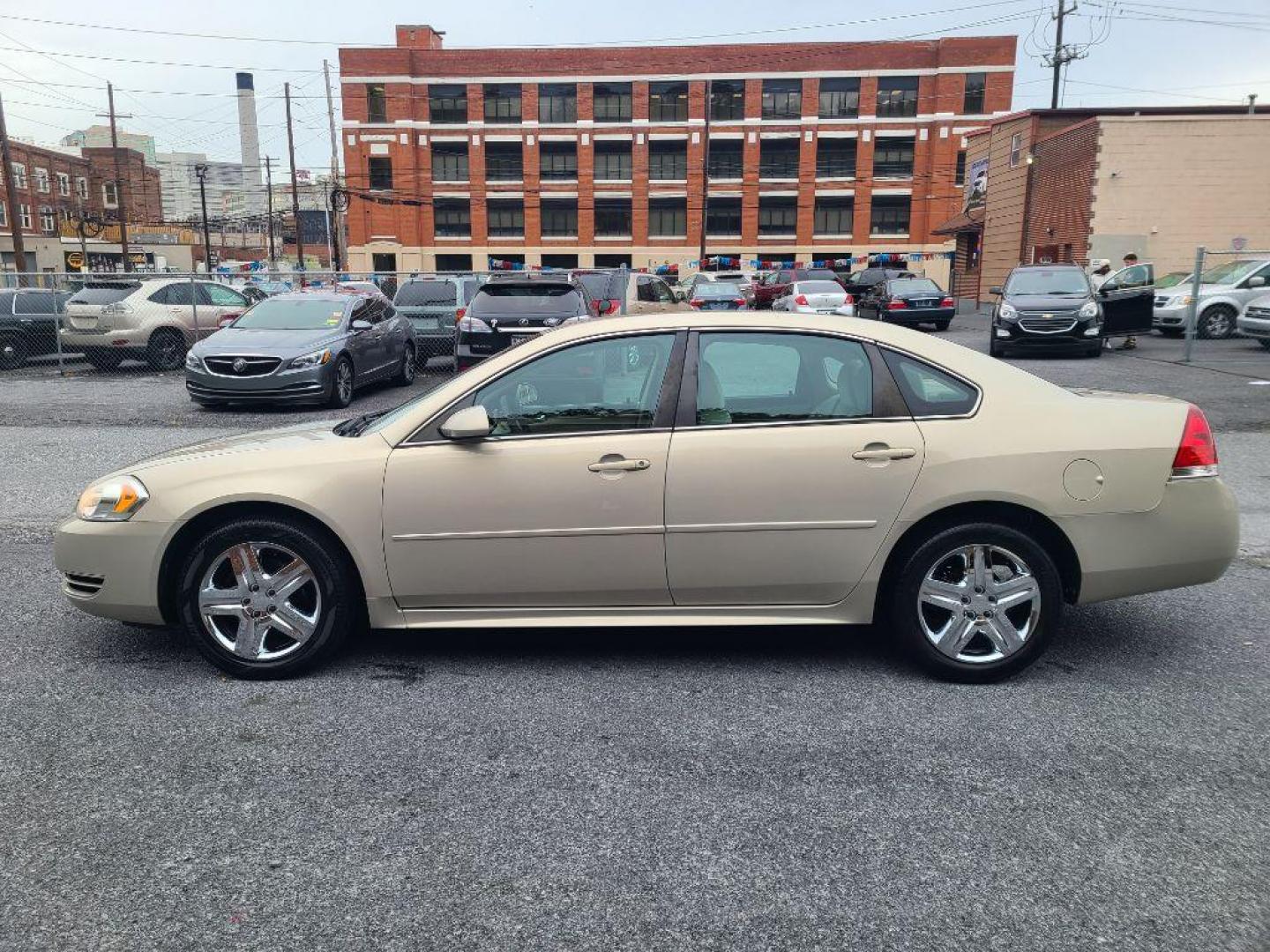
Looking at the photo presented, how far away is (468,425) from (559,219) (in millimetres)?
62505

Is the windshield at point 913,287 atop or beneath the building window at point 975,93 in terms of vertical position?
beneath

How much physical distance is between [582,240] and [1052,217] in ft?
117

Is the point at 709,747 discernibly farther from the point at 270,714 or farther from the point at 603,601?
the point at 270,714

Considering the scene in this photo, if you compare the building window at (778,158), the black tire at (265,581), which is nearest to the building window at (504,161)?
the building window at (778,158)

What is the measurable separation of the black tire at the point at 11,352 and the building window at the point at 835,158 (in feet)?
176

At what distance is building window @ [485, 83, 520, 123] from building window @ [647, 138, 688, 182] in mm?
8968

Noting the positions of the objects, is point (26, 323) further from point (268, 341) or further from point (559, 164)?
point (559, 164)

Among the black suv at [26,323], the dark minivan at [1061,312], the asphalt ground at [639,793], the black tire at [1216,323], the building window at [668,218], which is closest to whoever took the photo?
the asphalt ground at [639,793]

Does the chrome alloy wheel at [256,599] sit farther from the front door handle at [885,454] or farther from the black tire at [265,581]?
the front door handle at [885,454]

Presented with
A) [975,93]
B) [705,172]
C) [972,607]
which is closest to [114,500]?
[972,607]

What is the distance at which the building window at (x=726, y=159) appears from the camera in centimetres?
6322

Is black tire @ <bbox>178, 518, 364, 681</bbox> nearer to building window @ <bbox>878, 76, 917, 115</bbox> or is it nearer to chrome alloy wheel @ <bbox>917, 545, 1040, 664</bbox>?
chrome alloy wheel @ <bbox>917, 545, 1040, 664</bbox>

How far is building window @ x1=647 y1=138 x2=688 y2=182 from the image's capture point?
207 ft

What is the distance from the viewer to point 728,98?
6297 cm
